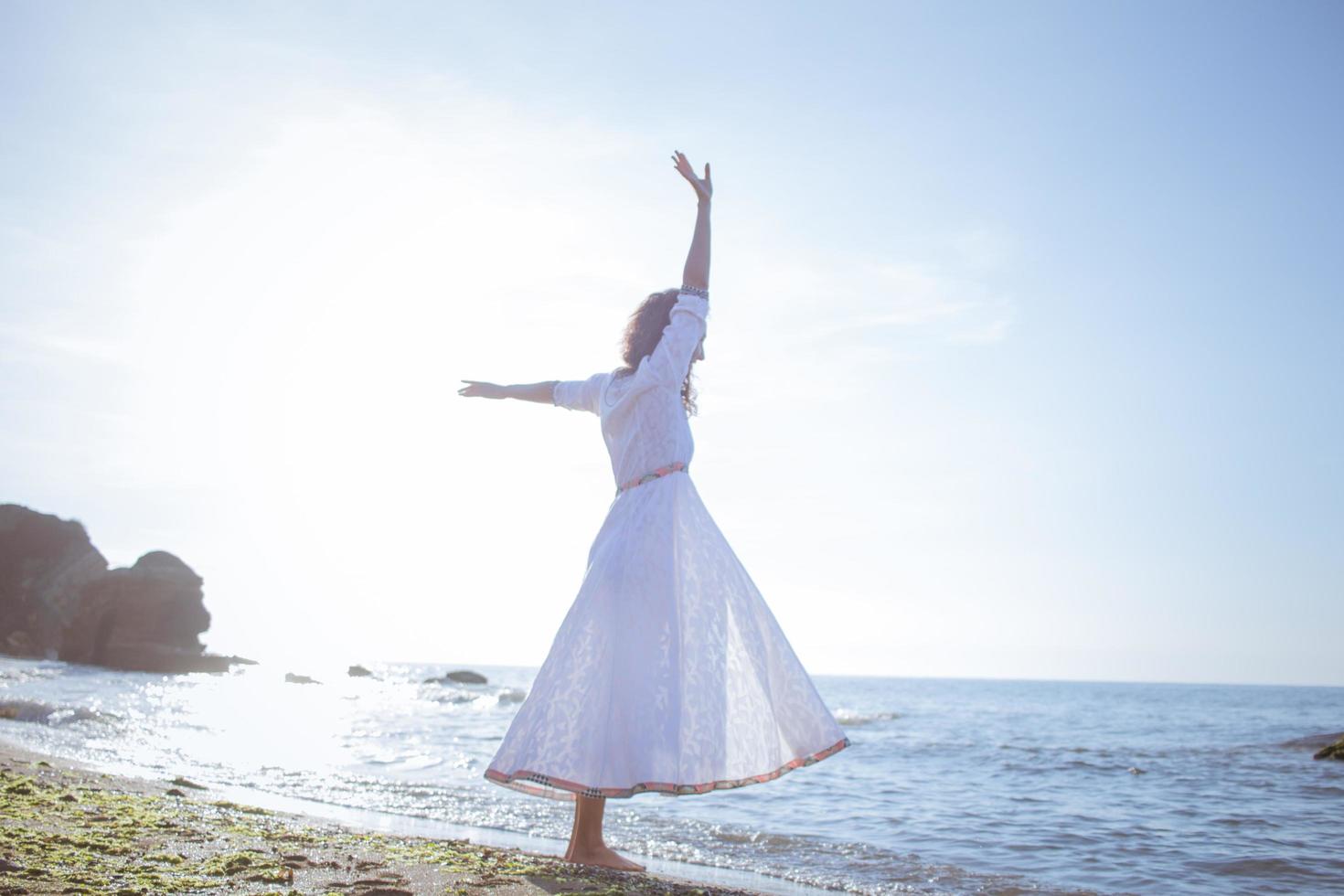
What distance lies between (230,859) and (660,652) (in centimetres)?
191

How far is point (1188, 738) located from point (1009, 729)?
4115mm

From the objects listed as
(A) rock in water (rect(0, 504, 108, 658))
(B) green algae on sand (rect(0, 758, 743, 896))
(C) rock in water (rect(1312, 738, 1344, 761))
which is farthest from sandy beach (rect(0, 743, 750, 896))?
(A) rock in water (rect(0, 504, 108, 658))

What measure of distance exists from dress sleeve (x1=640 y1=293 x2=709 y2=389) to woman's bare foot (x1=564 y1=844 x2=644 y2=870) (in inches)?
80.8

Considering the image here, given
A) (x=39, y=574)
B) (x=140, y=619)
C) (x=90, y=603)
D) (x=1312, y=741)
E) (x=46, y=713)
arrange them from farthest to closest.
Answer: (x=39, y=574) < (x=90, y=603) < (x=140, y=619) < (x=1312, y=741) < (x=46, y=713)

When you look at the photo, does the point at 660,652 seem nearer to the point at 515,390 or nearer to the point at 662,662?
the point at 662,662

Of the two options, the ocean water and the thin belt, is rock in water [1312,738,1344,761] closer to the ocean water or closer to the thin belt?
the ocean water

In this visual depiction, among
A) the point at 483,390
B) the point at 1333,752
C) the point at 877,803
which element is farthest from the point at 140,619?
the point at 483,390

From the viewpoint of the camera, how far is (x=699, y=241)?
4160mm

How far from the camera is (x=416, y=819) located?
695 centimetres

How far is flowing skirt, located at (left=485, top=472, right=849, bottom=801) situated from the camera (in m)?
3.63

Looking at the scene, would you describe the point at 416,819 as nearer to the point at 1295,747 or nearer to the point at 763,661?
the point at 763,661

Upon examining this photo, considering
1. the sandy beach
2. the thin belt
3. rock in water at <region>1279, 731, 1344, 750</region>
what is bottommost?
rock in water at <region>1279, 731, 1344, 750</region>

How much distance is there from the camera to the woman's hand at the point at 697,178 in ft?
13.9

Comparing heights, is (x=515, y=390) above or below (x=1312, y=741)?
above
